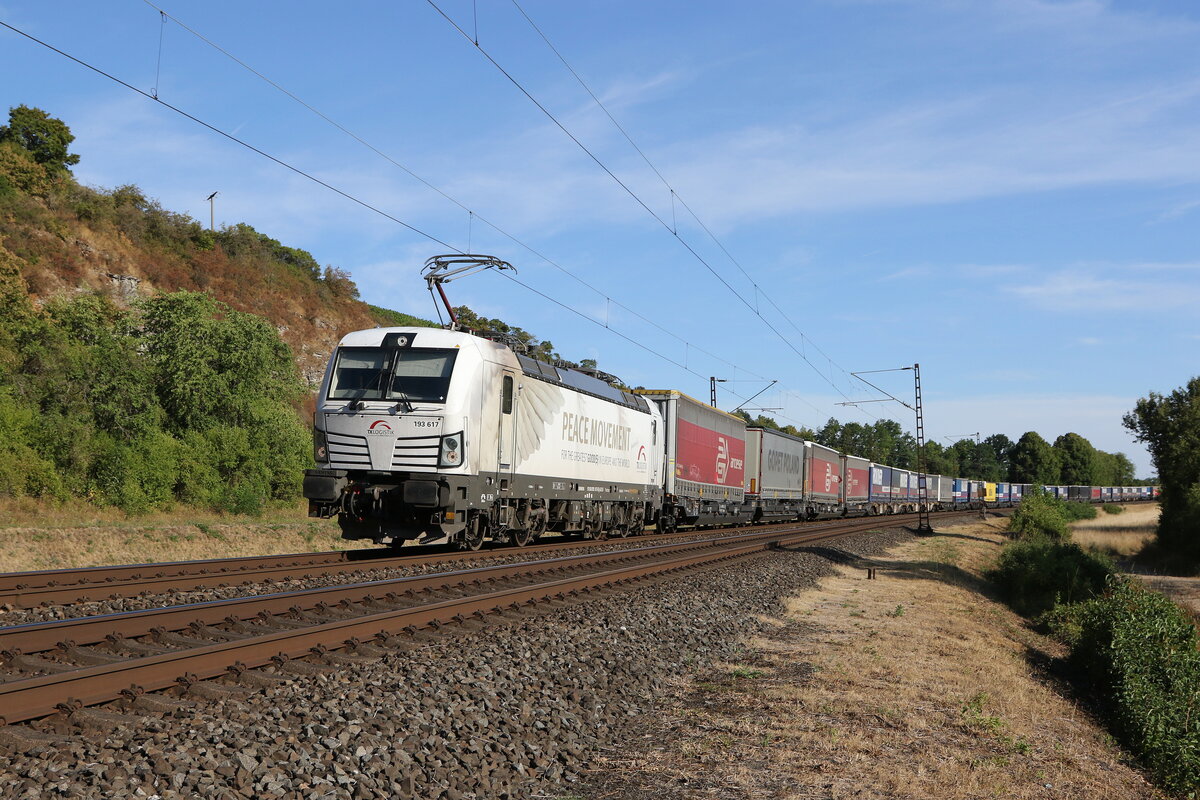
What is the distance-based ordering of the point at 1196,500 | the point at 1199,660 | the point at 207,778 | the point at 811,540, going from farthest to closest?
the point at 1196,500, the point at 811,540, the point at 1199,660, the point at 207,778

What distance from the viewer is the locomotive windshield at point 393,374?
15.7 metres

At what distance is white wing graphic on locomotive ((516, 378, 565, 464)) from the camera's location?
18.1 metres

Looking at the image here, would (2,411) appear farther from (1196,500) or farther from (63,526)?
(1196,500)

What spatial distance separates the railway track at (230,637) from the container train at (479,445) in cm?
293

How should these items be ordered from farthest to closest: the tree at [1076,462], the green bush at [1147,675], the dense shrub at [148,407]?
the tree at [1076,462], the dense shrub at [148,407], the green bush at [1147,675]

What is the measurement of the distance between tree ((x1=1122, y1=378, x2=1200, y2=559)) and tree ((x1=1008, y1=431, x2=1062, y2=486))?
105 m

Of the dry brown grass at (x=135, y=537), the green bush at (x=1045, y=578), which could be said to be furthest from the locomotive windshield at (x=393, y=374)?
the green bush at (x=1045, y=578)

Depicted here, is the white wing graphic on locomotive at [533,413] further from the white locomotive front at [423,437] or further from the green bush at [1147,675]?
the green bush at [1147,675]

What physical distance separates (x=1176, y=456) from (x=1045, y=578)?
39.2m

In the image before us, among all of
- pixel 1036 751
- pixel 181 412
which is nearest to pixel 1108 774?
pixel 1036 751

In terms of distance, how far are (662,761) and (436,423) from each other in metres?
9.86

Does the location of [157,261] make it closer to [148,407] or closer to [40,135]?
[40,135]

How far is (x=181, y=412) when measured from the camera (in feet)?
105

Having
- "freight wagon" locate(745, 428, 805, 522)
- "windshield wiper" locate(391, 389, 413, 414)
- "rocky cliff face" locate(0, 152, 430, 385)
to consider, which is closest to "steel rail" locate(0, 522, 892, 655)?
"windshield wiper" locate(391, 389, 413, 414)
